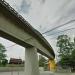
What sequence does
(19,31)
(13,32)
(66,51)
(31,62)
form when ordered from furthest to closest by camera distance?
(66,51) → (31,62) → (19,31) → (13,32)

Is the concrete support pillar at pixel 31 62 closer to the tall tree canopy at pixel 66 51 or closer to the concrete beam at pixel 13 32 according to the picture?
the concrete beam at pixel 13 32

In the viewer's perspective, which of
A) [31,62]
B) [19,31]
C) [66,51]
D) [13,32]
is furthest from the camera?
[66,51]

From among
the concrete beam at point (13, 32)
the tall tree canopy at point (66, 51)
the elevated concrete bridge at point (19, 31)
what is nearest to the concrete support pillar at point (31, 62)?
the elevated concrete bridge at point (19, 31)

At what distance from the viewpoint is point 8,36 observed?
37.8ft

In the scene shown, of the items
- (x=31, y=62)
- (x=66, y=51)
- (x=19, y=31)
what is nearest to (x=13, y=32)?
(x=19, y=31)

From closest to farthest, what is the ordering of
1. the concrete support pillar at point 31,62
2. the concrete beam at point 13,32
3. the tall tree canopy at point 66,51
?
the concrete beam at point 13,32 < the concrete support pillar at point 31,62 < the tall tree canopy at point 66,51

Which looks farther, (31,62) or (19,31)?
(31,62)

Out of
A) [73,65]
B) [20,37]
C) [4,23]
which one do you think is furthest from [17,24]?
[73,65]

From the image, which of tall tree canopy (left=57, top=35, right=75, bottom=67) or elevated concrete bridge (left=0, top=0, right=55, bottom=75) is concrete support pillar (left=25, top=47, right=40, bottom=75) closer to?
elevated concrete bridge (left=0, top=0, right=55, bottom=75)

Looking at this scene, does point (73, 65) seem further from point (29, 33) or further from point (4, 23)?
point (4, 23)

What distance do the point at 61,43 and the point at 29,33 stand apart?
175 ft

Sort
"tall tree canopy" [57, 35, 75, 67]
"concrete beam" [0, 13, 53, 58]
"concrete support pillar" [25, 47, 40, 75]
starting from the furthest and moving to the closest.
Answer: "tall tree canopy" [57, 35, 75, 67] → "concrete support pillar" [25, 47, 40, 75] → "concrete beam" [0, 13, 53, 58]

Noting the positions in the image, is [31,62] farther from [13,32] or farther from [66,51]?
[66,51]

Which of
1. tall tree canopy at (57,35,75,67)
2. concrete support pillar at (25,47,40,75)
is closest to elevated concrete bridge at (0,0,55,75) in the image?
concrete support pillar at (25,47,40,75)
